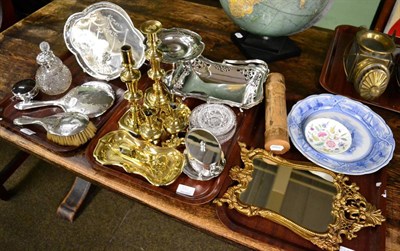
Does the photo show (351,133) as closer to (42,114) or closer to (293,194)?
(293,194)

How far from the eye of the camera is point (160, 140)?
79cm

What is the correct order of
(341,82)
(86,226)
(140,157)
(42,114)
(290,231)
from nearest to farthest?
(290,231), (140,157), (42,114), (341,82), (86,226)

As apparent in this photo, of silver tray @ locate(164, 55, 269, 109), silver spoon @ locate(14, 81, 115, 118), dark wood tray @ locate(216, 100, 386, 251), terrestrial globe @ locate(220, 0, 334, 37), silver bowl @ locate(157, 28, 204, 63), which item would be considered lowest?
dark wood tray @ locate(216, 100, 386, 251)

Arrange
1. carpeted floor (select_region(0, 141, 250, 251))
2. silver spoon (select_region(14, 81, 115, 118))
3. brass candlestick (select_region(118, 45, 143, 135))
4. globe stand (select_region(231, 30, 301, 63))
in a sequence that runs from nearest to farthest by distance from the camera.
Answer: brass candlestick (select_region(118, 45, 143, 135))
silver spoon (select_region(14, 81, 115, 118))
globe stand (select_region(231, 30, 301, 63))
carpeted floor (select_region(0, 141, 250, 251))

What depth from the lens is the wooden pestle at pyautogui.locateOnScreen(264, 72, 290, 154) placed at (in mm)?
736

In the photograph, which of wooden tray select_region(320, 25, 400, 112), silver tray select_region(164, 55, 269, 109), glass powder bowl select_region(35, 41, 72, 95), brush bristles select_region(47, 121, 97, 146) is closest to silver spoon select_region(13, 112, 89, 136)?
brush bristles select_region(47, 121, 97, 146)

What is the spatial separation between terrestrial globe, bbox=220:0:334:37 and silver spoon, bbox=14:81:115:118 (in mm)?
432

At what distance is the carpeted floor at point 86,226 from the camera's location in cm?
129

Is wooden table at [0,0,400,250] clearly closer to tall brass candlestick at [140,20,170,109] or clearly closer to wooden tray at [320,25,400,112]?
wooden tray at [320,25,400,112]

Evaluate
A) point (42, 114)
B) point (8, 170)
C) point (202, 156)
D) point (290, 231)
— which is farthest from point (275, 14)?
point (8, 170)

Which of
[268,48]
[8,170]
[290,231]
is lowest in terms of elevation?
[8,170]

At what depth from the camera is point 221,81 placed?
0.93m

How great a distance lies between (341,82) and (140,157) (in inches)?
24.8

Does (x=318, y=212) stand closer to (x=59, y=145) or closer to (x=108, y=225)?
(x=59, y=145)
